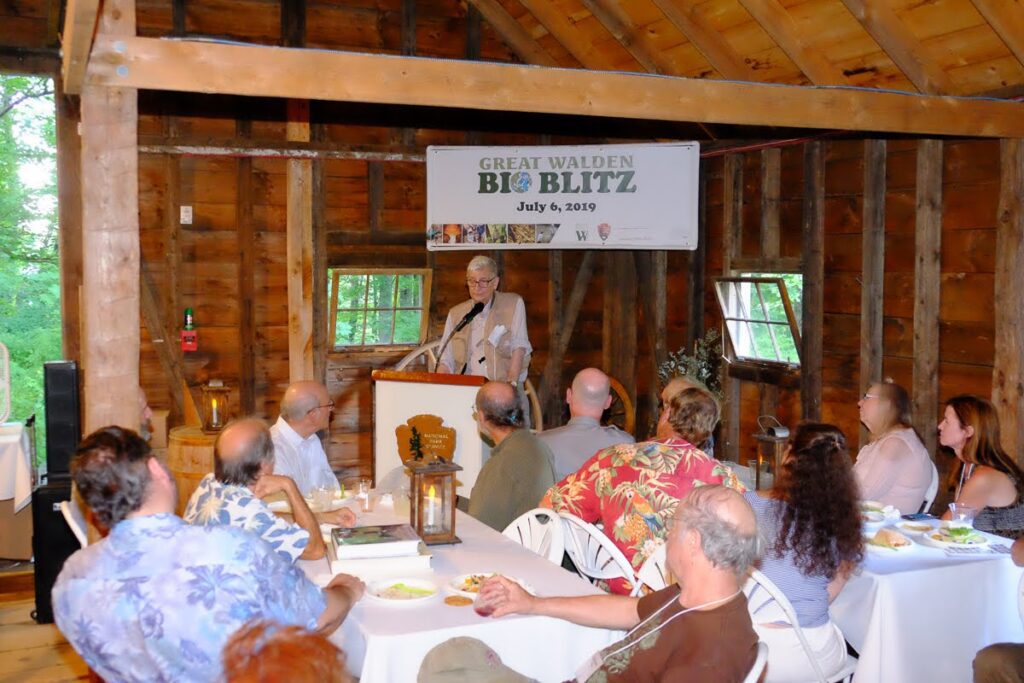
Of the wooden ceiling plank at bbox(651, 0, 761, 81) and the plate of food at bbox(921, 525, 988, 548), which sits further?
the wooden ceiling plank at bbox(651, 0, 761, 81)

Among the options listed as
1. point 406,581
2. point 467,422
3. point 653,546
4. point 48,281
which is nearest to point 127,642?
point 406,581

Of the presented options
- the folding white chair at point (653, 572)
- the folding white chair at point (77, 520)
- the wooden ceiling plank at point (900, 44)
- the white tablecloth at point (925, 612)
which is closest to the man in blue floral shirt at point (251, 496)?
the folding white chair at point (77, 520)

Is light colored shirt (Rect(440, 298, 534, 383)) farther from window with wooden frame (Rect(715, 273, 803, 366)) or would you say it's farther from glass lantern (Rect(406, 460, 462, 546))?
glass lantern (Rect(406, 460, 462, 546))

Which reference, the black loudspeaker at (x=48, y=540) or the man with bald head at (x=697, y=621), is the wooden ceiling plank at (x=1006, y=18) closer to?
the man with bald head at (x=697, y=621)

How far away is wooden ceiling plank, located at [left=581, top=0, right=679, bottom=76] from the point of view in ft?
23.2

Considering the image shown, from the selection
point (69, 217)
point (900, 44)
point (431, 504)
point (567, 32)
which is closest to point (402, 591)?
point (431, 504)

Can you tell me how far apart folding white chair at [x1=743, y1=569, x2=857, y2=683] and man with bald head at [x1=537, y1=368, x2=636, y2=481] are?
1.11 meters

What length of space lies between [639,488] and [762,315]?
4.39 m

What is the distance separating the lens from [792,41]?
614 cm

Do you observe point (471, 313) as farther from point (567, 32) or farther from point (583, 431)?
point (583, 431)

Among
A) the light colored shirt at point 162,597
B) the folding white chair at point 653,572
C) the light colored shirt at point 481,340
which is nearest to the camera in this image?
the light colored shirt at point 162,597

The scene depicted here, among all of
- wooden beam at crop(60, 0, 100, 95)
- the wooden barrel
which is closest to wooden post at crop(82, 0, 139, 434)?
wooden beam at crop(60, 0, 100, 95)

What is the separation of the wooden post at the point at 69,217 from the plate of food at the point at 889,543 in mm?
5495

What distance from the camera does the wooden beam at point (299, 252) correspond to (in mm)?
7816
